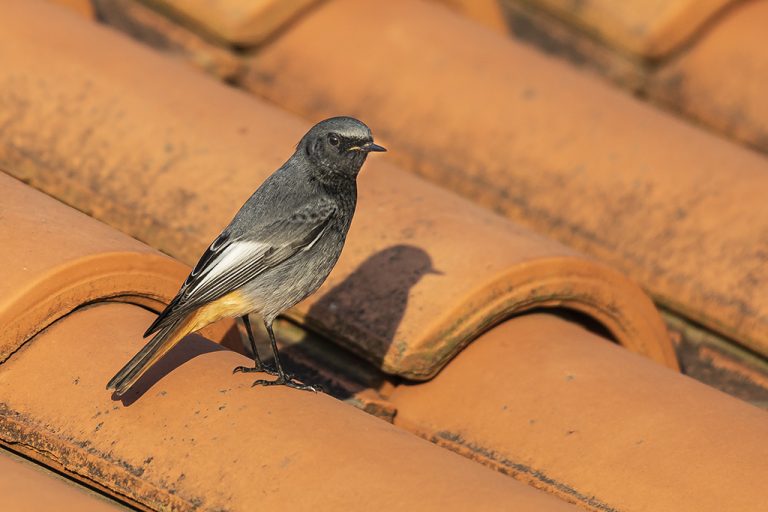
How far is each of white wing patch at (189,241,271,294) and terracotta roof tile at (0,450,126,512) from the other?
94 centimetres

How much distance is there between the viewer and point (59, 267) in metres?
3.90

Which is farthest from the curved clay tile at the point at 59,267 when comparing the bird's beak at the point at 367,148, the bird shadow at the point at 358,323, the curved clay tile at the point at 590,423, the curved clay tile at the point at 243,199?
the curved clay tile at the point at 590,423

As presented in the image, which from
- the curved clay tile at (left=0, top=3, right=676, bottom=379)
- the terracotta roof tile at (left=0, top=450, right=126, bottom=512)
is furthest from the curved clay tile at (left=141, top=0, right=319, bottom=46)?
the terracotta roof tile at (left=0, top=450, right=126, bottom=512)

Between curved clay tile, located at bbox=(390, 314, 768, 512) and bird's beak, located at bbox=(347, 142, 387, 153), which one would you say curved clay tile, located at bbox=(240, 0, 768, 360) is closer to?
curved clay tile, located at bbox=(390, 314, 768, 512)

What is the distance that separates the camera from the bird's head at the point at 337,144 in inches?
188

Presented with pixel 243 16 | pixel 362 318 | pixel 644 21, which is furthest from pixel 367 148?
pixel 644 21

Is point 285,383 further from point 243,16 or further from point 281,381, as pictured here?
point 243,16

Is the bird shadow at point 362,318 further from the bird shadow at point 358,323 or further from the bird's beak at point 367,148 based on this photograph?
the bird's beak at point 367,148

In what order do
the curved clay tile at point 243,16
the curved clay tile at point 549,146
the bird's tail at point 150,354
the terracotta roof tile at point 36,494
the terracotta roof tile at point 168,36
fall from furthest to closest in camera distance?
the terracotta roof tile at point 168,36, the curved clay tile at point 243,16, the curved clay tile at point 549,146, the bird's tail at point 150,354, the terracotta roof tile at point 36,494

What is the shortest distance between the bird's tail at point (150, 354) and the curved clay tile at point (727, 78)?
3743 mm

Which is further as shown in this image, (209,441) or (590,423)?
(590,423)

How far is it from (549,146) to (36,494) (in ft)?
10.7

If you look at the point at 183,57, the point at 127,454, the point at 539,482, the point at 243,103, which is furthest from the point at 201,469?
the point at 183,57

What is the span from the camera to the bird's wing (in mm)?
4031
